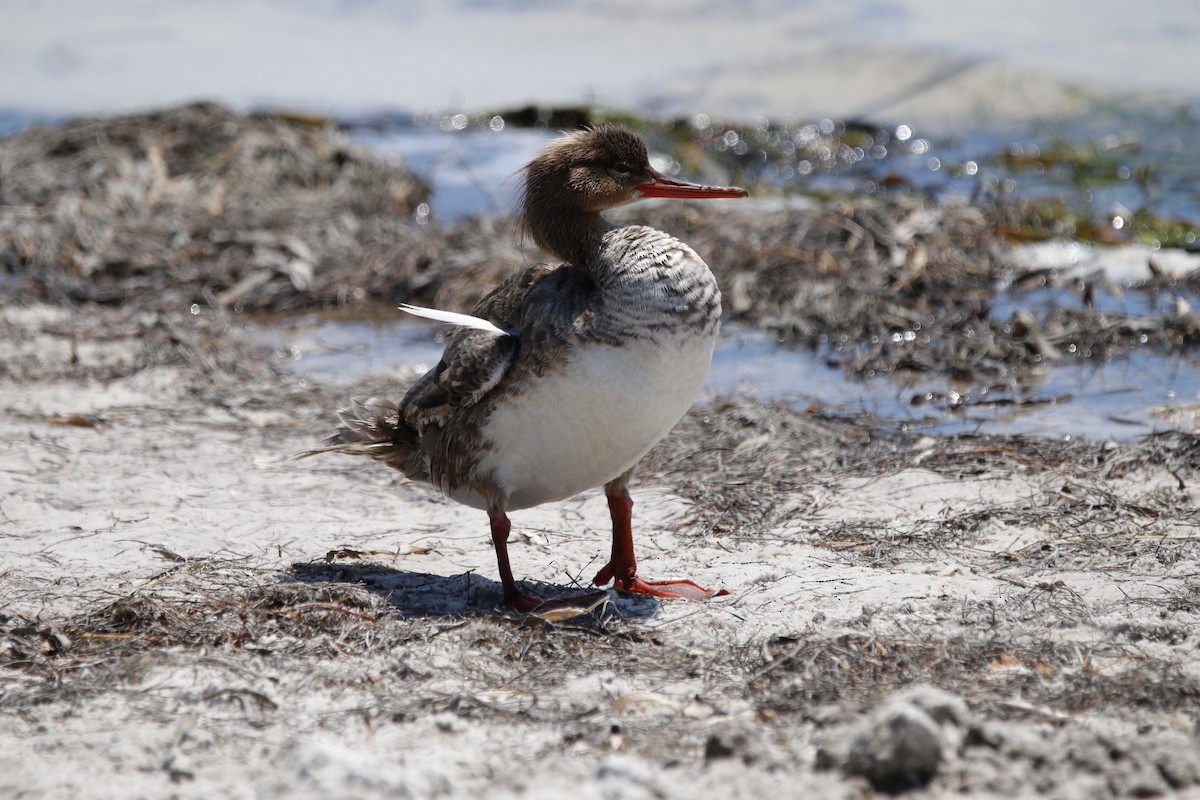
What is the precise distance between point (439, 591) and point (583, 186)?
1.39 m

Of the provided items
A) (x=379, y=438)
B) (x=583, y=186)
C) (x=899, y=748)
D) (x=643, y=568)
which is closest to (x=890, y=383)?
(x=643, y=568)

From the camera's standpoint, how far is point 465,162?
1146cm

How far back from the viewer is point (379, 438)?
4.42 meters

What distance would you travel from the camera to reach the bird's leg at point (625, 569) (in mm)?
3965

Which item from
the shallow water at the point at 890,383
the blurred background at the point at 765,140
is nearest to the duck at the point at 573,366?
the shallow water at the point at 890,383

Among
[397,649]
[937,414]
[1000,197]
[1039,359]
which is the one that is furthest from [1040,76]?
[397,649]

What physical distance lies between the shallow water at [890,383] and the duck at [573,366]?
204cm

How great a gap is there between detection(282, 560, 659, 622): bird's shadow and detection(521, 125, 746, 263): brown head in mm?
1089

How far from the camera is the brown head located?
13.7 feet

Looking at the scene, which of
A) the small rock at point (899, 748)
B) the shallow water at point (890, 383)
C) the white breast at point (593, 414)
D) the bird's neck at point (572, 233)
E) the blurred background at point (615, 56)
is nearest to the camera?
the small rock at point (899, 748)

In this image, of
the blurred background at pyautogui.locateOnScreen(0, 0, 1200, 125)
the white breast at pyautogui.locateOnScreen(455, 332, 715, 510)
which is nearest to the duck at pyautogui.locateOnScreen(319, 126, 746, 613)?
the white breast at pyautogui.locateOnScreen(455, 332, 715, 510)

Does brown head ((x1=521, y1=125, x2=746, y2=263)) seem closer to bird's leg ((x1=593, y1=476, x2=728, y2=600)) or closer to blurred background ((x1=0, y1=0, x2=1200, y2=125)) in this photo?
bird's leg ((x1=593, y1=476, x2=728, y2=600))

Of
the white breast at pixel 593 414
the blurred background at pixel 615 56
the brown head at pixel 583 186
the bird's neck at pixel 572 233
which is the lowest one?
the white breast at pixel 593 414

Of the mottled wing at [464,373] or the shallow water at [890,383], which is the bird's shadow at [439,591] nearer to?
the mottled wing at [464,373]
